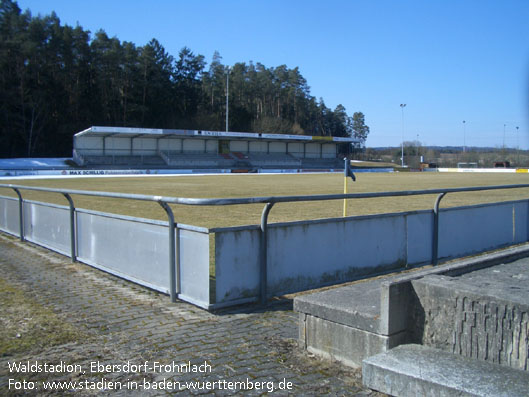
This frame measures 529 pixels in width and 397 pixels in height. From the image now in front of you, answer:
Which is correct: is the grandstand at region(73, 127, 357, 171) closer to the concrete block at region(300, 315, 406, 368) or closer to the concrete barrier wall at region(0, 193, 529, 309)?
the concrete barrier wall at region(0, 193, 529, 309)

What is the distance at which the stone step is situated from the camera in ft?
8.75

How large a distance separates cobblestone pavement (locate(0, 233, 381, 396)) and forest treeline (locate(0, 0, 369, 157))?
2844 inches

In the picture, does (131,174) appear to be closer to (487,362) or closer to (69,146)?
(69,146)

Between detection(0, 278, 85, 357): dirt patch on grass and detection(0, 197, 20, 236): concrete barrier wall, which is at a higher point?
detection(0, 197, 20, 236): concrete barrier wall

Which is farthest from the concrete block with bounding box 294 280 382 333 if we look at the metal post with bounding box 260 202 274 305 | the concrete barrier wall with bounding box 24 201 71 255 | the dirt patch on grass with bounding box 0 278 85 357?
the concrete barrier wall with bounding box 24 201 71 255

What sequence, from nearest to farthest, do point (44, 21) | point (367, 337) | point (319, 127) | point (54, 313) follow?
1. point (367, 337)
2. point (54, 313)
3. point (44, 21)
4. point (319, 127)

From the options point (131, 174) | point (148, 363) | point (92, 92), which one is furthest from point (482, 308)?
point (92, 92)

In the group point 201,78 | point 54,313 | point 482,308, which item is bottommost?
point 54,313

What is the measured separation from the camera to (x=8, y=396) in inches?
130

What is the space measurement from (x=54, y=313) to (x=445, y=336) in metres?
4.17

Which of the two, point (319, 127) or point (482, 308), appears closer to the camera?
point (482, 308)

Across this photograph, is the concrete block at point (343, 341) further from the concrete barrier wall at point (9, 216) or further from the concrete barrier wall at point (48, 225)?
the concrete barrier wall at point (9, 216)

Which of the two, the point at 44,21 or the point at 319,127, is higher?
the point at 44,21

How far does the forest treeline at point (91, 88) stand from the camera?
68938mm
